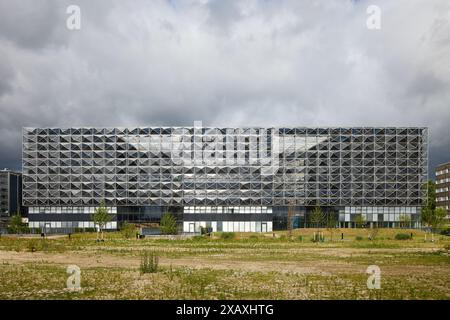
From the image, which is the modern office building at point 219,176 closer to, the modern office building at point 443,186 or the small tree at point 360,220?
the small tree at point 360,220

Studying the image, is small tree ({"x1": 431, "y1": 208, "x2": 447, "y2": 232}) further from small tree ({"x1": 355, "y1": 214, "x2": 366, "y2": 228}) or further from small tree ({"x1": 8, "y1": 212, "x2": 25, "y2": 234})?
small tree ({"x1": 8, "y1": 212, "x2": 25, "y2": 234})

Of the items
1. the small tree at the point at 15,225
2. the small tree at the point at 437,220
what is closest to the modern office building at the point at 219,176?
the small tree at the point at 15,225

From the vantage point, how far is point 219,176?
99.4 m

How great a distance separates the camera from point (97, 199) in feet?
325

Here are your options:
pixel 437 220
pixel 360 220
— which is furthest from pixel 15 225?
pixel 437 220

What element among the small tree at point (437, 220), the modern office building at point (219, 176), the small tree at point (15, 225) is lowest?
the small tree at point (15, 225)

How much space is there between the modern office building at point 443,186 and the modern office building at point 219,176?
53.4 meters

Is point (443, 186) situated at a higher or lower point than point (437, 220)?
higher

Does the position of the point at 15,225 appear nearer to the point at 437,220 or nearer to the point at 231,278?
the point at 231,278

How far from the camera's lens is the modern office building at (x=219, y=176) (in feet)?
325

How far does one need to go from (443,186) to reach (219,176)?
93509 millimetres
